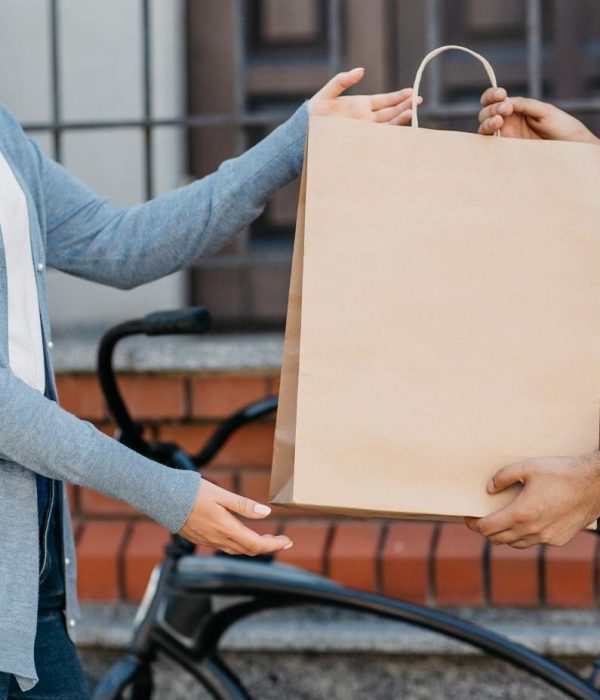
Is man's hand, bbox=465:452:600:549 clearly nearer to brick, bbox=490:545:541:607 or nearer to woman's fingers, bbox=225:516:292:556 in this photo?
woman's fingers, bbox=225:516:292:556

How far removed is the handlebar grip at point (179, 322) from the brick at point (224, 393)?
93 cm

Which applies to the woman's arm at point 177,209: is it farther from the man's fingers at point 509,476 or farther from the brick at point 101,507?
the brick at point 101,507

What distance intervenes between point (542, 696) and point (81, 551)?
1.07 meters

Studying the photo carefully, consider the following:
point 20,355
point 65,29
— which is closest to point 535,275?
point 20,355

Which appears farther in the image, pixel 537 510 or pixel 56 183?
pixel 56 183

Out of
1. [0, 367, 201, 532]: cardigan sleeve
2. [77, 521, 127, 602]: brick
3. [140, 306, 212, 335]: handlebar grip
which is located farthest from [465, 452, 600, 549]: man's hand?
[77, 521, 127, 602]: brick

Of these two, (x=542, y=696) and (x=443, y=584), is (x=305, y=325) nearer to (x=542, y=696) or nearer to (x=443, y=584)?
(x=443, y=584)

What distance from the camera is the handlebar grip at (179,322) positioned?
1.84 metres

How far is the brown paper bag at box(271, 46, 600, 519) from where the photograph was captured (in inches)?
56.5

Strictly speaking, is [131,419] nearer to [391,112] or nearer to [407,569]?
[391,112]

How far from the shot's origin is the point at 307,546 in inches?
109

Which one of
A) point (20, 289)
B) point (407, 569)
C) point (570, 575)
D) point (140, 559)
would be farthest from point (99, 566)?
point (20, 289)

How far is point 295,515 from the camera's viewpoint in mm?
2850

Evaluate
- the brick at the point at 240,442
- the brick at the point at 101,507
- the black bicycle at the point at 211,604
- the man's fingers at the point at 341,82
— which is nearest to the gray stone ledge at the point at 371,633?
the brick at the point at 101,507
